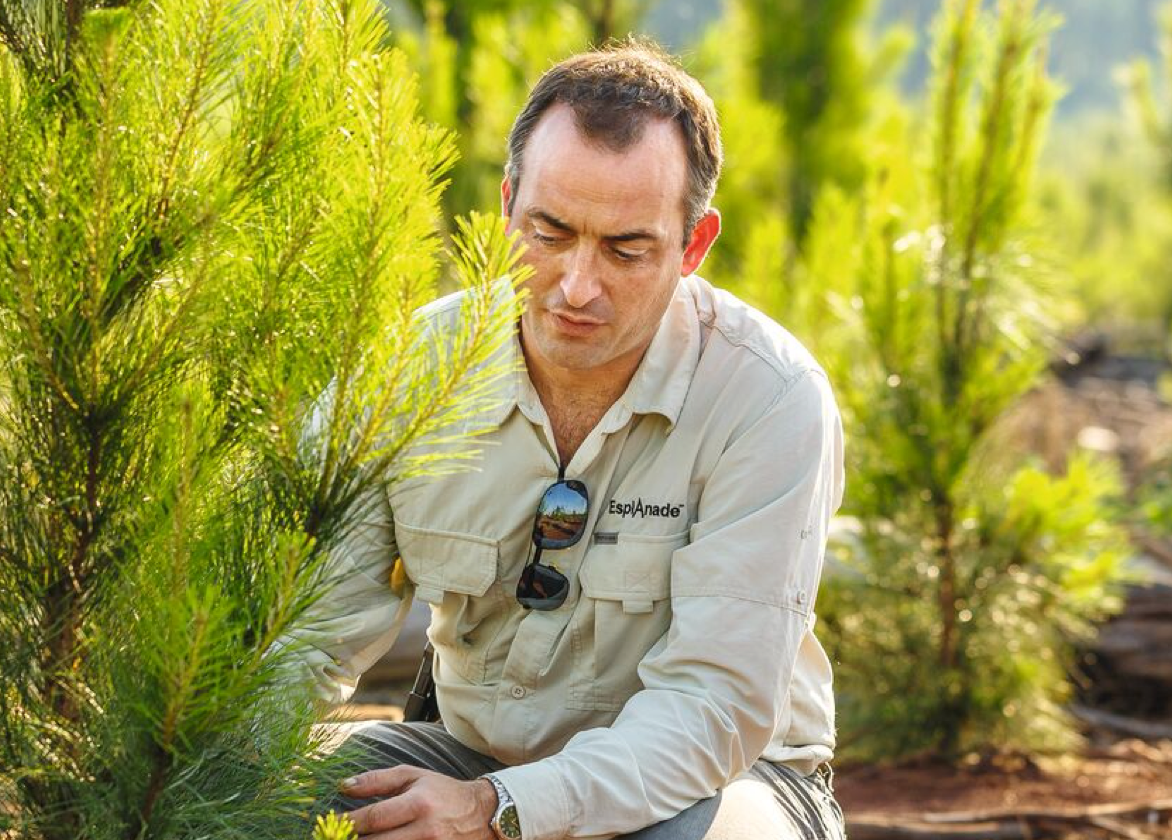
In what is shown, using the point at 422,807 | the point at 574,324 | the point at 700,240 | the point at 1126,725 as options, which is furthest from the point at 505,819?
the point at 1126,725

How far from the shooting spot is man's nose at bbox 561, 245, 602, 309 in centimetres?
A: 240

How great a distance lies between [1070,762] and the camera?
4844mm

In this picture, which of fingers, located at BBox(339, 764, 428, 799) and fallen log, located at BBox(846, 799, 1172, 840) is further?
fallen log, located at BBox(846, 799, 1172, 840)

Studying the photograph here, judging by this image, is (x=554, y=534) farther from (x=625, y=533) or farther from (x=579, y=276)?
(x=579, y=276)

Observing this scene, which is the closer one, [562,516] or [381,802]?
[381,802]

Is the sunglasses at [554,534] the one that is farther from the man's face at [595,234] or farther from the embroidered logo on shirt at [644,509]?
the man's face at [595,234]

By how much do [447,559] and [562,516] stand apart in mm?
225

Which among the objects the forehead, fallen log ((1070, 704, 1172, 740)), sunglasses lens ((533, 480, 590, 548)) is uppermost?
the forehead

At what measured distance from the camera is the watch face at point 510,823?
218 centimetres

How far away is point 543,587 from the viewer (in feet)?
8.69

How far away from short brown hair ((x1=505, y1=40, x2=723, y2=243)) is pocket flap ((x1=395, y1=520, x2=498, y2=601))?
23.5 inches

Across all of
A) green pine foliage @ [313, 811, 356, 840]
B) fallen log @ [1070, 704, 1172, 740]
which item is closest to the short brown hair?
green pine foliage @ [313, 811, 356, 840]

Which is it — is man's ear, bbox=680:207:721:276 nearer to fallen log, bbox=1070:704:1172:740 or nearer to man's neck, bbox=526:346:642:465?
man's neck, bbox=526:346:642:465

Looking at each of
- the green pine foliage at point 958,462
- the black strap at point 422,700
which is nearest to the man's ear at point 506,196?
the black strap at point 422,700
